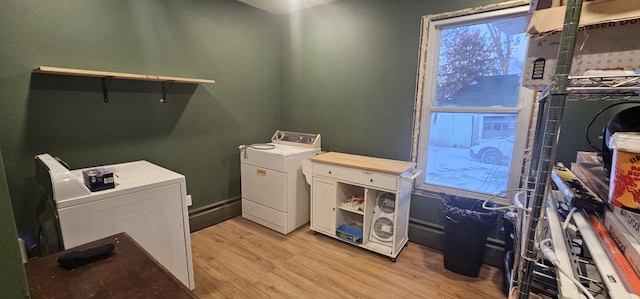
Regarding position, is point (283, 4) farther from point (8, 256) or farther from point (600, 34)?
point (8, 256)

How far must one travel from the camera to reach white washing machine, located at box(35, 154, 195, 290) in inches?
56.4

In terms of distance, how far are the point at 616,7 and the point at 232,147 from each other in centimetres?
308

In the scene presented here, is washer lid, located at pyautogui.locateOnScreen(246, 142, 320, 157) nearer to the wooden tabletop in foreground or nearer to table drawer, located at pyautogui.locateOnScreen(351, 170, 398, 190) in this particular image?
the wooden tabletop in foreground

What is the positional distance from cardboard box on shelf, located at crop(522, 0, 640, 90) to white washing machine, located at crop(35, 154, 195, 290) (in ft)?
6.66

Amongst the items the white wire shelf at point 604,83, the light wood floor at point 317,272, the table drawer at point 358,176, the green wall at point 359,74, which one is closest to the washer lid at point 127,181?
the light wood floor at point 317,272

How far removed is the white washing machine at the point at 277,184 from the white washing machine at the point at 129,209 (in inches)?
41.0

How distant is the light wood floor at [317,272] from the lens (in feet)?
6.56

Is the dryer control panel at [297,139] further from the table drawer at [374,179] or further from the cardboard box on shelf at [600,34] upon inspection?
the cardboard box on shelf at [600,34]

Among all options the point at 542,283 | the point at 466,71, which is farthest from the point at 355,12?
the point at 542,283

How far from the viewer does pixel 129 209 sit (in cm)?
163

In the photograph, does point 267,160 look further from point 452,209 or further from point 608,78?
point 608,78

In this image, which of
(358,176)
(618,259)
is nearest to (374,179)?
(358,176)

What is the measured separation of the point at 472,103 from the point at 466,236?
1.12m

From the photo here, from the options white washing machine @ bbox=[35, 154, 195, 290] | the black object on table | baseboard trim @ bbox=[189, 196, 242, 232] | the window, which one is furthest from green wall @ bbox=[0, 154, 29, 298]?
the window
